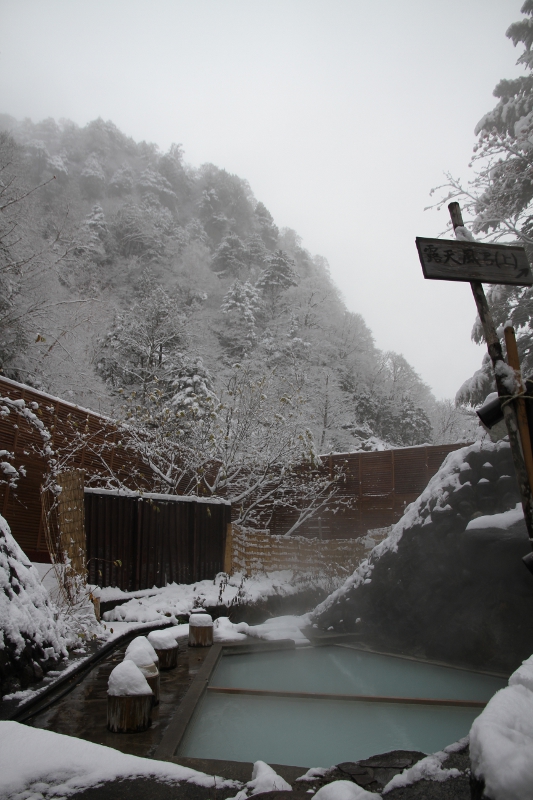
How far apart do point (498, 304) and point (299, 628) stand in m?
8.52

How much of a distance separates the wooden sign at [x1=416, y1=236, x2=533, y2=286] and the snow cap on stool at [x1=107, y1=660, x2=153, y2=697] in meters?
3.19

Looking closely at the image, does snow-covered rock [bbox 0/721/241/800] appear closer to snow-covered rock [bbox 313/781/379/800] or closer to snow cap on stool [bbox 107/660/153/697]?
snow cap on stool [bbox 107/660/153/697]

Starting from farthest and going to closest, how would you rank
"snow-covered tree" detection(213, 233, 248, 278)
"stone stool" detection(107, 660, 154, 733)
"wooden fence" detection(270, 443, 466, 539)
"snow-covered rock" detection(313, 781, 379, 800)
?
"snow-covered tree" detection(213, 233, 248, 278) < "wooden fence" detection(270, 443, 466, 539) < "stone stool" detection(107, 660, 154, 733) < "snow-covered rock" detection(313, 781, 379, 800)

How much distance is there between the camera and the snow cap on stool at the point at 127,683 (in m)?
2.95

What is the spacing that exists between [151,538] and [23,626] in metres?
4.11

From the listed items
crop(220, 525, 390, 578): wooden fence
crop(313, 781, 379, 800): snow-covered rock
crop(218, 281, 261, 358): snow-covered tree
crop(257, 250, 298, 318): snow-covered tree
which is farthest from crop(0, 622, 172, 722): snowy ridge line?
crop(257, 250, 298, 318): snow-covered tree

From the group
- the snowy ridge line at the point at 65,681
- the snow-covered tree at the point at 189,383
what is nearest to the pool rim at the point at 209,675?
the snowy ridge line at the point at 65,681

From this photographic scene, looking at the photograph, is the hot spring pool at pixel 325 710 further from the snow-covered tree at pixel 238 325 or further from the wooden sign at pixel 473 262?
the snow-covered tree at pixel 238 325

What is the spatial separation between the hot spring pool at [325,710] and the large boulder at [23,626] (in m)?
1.33

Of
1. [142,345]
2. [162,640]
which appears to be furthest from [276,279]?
[162,640]

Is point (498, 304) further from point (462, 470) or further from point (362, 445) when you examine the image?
point (362, 445)

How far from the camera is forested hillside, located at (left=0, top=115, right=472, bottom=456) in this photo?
12.2 meters

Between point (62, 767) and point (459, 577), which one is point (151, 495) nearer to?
point (459, 577)

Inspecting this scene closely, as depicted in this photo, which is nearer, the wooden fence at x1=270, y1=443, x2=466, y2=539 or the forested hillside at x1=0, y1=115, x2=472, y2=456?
the forested hillside at x1=0, y1=115, x2=472, y2=456
